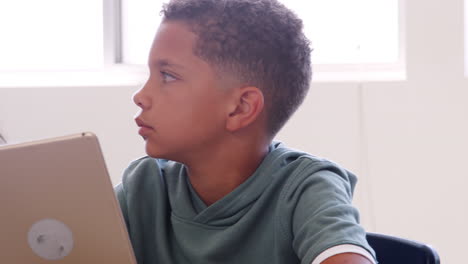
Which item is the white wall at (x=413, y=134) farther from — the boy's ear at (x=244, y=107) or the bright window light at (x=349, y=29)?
the boy's ear at (x=244, y=107)

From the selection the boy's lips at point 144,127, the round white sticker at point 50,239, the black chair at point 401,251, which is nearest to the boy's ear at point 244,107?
the boy's lips at point 144,127

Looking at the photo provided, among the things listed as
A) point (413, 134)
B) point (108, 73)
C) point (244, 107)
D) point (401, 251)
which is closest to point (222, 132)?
point (244, 107)

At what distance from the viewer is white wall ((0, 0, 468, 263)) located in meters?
2.08

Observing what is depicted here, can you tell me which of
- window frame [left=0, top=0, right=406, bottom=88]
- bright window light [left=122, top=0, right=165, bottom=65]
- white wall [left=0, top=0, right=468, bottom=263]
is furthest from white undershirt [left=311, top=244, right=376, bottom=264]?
bright window light [left=122, top=0, right=165, bottom=65]

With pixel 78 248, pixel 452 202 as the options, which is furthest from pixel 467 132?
pixel 78 248

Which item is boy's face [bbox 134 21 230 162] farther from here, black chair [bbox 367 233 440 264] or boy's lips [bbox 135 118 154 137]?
black chair [bbox 367 233 440 264]

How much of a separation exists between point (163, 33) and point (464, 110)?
53.1 inches

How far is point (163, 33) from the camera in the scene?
1022mm

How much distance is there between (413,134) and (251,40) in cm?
126

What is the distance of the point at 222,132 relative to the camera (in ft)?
3.33

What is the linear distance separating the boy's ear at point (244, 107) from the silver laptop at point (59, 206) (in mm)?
343

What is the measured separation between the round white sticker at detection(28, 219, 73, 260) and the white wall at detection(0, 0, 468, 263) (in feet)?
5.02

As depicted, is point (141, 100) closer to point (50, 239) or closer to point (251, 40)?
point (251, 40)

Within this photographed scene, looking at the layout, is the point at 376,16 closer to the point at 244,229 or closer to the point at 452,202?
the point at 452,202
